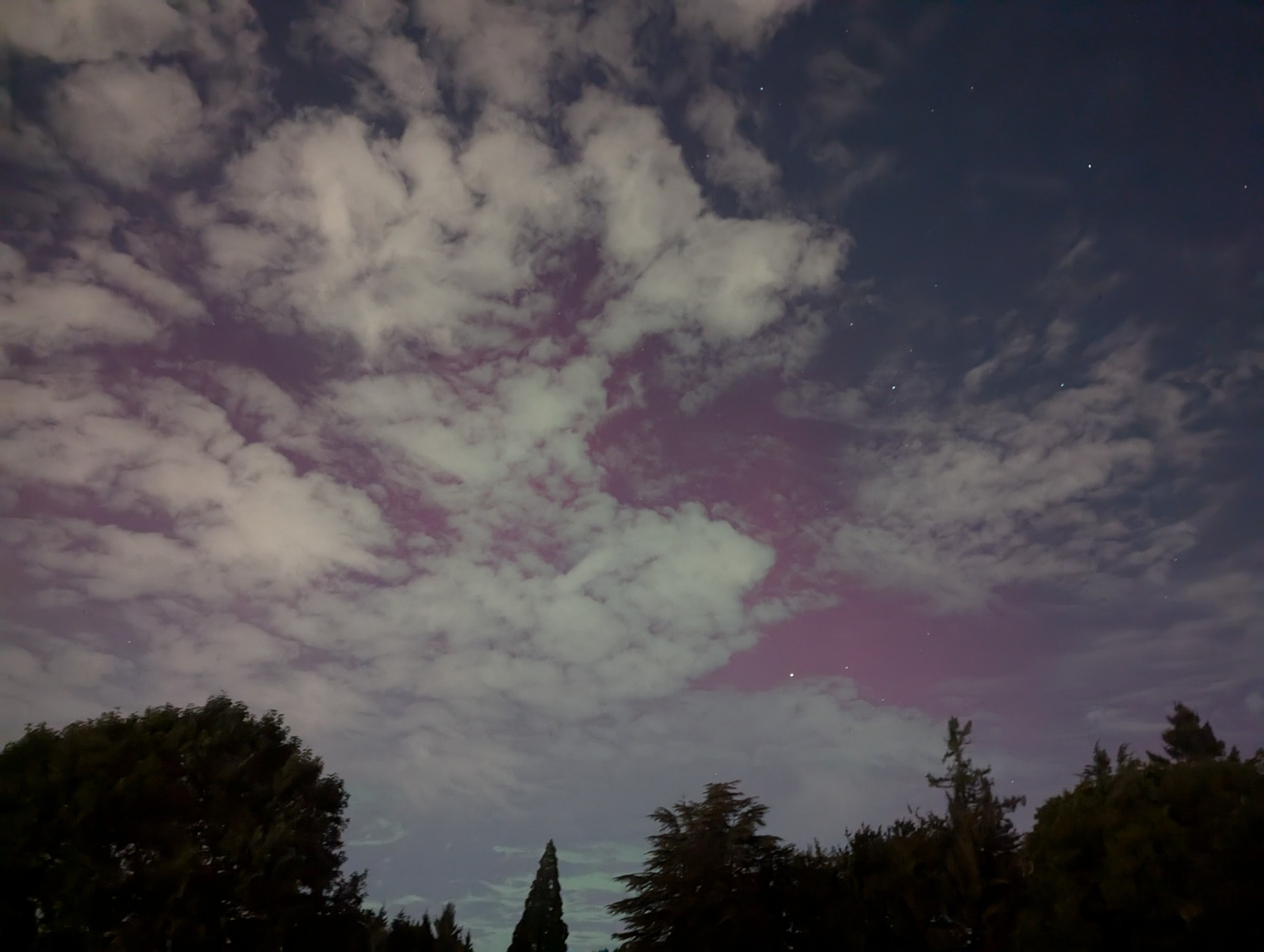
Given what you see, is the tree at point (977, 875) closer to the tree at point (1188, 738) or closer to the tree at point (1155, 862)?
the tree at point (1155, 862)

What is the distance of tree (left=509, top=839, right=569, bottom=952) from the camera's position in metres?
48.3

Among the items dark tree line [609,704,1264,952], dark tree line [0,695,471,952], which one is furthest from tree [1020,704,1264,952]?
dark tree line [0,695,471,952]

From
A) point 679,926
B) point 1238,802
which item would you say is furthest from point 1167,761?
point 679,926

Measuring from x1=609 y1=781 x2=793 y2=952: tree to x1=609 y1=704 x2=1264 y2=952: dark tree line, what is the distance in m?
0.07

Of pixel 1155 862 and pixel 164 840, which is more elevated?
pixel 164 840

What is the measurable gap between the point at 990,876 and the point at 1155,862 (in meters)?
7.06

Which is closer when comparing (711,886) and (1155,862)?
(1155,862)

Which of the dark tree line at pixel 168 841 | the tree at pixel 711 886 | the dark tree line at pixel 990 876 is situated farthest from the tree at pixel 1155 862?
the dark tree line at pixel 168 841

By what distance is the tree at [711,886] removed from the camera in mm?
34656

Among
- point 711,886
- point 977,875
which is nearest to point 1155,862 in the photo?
point 977,875

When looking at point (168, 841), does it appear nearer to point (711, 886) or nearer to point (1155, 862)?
point (711, 886)

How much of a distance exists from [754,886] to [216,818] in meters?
25.3

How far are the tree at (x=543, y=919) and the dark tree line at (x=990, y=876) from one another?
13101 millimetres

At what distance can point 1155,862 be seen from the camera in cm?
2447
